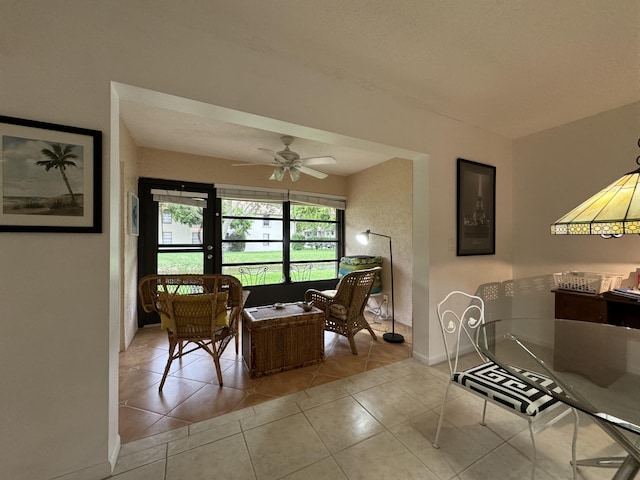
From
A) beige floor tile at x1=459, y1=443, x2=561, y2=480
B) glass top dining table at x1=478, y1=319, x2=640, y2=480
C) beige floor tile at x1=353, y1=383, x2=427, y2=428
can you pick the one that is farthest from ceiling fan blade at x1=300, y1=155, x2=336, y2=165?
beige floor tile at x1=459, y1=443, x2=561, y2=480

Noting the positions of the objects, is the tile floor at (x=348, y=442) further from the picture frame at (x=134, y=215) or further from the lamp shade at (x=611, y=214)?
the picture frame at (x=134, y=215)

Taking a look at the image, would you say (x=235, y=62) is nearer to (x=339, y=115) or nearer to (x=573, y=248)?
(x=339, y=115)

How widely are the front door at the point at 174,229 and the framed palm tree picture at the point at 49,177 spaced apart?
103 inches

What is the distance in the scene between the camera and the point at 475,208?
282 cm

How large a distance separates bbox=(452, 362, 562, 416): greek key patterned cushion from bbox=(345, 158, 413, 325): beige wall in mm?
2255

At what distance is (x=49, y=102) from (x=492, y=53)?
261 cm

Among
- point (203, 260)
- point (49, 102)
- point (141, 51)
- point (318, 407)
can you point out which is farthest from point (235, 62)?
point (203, 260)

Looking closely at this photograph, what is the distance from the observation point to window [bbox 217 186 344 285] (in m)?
4.32

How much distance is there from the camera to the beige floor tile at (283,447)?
140cm

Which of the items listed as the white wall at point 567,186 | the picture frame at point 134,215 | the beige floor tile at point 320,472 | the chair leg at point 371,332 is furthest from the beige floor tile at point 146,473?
the white wall at point 567,186

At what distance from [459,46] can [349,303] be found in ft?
7.77

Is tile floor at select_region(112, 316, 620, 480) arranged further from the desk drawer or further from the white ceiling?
the white ceiling

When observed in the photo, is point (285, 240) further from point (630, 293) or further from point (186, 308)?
point (630, 293)

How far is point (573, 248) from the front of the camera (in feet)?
8.87
